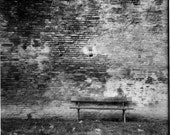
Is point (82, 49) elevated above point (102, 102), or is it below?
above

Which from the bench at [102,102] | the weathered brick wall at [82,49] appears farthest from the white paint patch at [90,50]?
the bench at [102,102]

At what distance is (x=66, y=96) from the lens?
5879mm

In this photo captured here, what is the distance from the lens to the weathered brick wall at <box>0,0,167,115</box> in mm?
5773

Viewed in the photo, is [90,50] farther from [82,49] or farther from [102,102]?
[102,102]

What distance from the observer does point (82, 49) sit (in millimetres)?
5820

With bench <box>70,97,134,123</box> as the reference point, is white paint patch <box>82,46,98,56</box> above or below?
above

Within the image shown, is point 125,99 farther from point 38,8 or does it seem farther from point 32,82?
point 38,8

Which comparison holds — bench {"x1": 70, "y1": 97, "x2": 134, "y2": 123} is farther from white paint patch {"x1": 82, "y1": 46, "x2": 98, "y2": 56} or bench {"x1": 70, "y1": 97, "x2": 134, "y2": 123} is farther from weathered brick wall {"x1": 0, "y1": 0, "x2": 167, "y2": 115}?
white paint patch {"x1": 82, "y1": 46, "x2": 98, "y2": 56}

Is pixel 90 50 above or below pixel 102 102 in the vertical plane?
above

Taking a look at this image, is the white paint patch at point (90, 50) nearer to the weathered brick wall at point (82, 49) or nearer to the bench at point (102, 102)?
the weathered brick wall at point (82, 49)

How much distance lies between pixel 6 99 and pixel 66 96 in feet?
6.00

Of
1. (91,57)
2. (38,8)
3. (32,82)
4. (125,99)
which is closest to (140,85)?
(125,99)

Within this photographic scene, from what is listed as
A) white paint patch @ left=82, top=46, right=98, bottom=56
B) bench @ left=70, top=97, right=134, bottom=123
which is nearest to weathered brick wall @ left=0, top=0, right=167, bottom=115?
white paint patch @ left=82, top=46, right=98, bottom=56

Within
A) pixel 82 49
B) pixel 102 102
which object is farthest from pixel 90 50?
pixel 102 102
